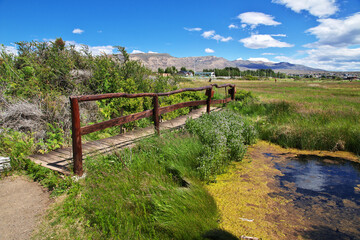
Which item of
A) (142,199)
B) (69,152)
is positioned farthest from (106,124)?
(142,199)

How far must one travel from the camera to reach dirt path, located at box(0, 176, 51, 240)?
283 centimetres

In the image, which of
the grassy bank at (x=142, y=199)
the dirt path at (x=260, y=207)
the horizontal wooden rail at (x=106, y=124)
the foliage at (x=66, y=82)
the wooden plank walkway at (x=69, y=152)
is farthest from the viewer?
the foliage at (x=66, y=82)

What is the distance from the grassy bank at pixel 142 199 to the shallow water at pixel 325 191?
4.93ft

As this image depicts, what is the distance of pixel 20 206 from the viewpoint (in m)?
3.33

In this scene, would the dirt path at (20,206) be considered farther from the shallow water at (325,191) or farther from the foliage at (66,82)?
the shallow water at (325,191)

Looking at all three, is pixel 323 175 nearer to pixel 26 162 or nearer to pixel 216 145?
pixel 216 145

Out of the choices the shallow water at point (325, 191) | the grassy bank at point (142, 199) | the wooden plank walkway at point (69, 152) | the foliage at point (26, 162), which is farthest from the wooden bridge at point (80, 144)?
the shallow water at point (325, 191)

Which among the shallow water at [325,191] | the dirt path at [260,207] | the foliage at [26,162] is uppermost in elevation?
the foliage at [26,162]

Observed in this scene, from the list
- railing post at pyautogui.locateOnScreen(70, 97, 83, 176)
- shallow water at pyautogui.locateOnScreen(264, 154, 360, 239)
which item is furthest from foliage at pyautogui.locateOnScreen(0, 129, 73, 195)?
shallow water at pyautogui.locateOnScreen(264, 154, 360, 239)

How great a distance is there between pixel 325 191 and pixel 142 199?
350 centimetres

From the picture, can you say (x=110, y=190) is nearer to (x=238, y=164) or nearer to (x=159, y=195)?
(x=159, y=195)

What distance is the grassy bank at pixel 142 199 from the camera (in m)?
2.77

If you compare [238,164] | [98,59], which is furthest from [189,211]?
[98,59]

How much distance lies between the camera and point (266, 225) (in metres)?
3.08
